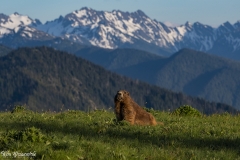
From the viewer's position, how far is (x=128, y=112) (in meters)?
17.7

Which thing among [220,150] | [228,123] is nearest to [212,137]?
[220,150]

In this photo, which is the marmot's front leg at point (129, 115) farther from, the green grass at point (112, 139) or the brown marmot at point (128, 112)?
the green grass at point (112, 139)

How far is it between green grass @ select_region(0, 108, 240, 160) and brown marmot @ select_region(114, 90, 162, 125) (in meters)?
0.72

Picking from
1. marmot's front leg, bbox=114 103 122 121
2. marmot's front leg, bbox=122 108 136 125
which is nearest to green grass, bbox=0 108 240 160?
marmot's front leg, bbox=122 108 136 125

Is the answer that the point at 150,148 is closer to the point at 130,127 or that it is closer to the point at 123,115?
the point at 130,127

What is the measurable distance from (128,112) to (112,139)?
3.71 metres

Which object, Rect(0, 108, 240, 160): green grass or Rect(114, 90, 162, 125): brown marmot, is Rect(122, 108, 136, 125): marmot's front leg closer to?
Rect(114, 90, 162, 125): brown marmot

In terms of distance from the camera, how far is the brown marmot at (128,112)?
17.6 m

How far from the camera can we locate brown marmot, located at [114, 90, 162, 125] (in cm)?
1764

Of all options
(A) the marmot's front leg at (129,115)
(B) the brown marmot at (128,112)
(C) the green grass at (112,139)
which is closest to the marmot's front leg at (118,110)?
(B) the brown marmot at (128,112)

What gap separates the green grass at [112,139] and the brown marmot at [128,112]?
72 cm

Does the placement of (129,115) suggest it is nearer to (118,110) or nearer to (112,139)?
(118,110)

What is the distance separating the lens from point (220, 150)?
42.5 ft

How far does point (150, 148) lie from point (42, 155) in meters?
3.05
